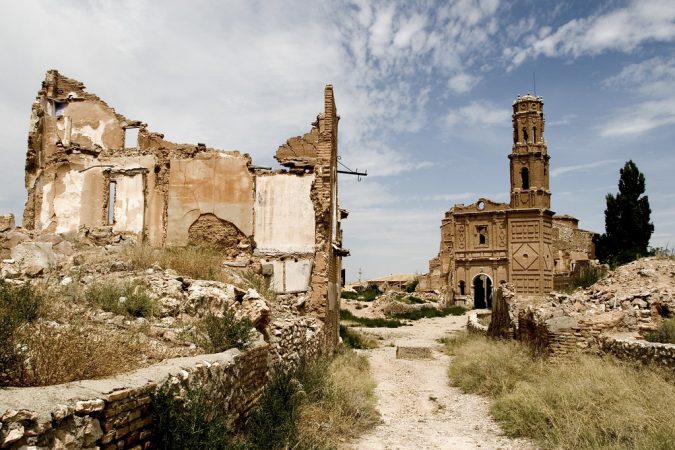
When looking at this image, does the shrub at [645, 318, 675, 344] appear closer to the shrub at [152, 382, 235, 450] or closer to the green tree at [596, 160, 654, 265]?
the shrub at [152, 382, 235, 450]

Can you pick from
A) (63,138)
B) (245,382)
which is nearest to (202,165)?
(63,138)

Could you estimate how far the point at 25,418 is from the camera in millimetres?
3018

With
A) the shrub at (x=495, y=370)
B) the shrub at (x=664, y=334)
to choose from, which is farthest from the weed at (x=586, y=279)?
the shrub at (x=664, y=334)

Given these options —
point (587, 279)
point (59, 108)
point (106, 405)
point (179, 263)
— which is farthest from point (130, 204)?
point (587, 279)

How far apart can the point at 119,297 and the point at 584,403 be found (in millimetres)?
6725

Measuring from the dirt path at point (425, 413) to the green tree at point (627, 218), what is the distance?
32.1 metres

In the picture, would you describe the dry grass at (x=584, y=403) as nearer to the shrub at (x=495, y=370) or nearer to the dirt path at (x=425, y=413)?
the shrub at (x=495, y=370)

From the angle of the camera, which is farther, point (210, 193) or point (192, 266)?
point (210, 193)

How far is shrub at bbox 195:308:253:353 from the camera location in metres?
6.55

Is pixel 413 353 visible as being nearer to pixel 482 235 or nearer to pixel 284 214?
pixel 284 214

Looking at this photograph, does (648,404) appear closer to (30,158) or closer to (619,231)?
(30,158)

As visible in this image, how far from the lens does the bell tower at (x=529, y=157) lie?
156ft

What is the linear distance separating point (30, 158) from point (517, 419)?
1436 cm

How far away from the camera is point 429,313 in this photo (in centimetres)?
3675
